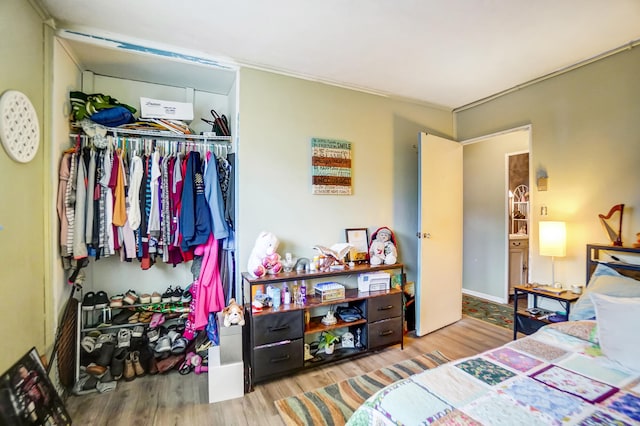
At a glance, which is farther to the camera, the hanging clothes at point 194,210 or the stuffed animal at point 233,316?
the hanging clothes at point 194,210

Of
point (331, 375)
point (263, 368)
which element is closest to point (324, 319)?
point (331, 375)

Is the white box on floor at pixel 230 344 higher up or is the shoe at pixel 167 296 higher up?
the shoe at pixel 167 296

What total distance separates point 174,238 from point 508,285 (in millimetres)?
4306

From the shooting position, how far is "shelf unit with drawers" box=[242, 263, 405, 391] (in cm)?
215

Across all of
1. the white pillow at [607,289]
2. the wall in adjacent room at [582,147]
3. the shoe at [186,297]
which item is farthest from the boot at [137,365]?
the wall in adjacent room at [582,147]

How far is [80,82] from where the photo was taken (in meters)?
2.39

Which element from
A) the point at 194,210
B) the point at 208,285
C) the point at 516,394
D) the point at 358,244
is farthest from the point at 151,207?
the point at 516,394

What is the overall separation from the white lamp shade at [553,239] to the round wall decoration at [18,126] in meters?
3.84

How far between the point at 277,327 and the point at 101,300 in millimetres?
1453

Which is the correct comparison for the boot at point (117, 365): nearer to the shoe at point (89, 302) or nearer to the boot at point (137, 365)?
the boot at point (137, 365)

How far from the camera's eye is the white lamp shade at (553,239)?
8.34 feet

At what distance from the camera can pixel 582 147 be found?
256 centimetres

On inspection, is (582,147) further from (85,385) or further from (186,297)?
(85,385)

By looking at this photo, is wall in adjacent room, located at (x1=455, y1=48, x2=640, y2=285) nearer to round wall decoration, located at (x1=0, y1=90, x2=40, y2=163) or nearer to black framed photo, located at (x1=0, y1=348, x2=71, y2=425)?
black framed photo, located at (x1=0, y1=348, x2=71, y2=425)
